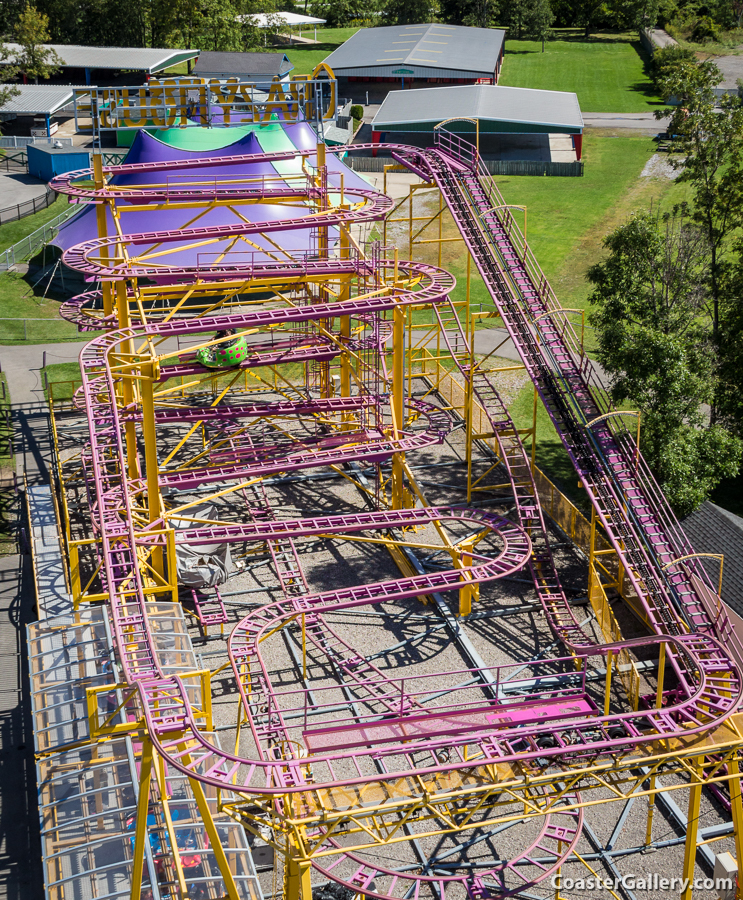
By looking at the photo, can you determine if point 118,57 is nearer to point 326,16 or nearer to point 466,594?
point 326,16

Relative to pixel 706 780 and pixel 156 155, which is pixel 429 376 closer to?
pixel 156 155

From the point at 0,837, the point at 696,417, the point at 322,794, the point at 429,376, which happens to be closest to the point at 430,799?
the point at 322,794

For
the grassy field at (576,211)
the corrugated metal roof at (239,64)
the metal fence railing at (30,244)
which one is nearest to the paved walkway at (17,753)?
the grassy field at (576,211)

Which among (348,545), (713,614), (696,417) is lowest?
(348,545)

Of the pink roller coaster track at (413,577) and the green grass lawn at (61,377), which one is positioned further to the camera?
the green grass lawn at (61,377)

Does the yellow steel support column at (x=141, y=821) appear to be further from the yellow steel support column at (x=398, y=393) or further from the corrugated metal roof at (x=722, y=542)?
the corrugated metal roof at (x=722, y=542)
